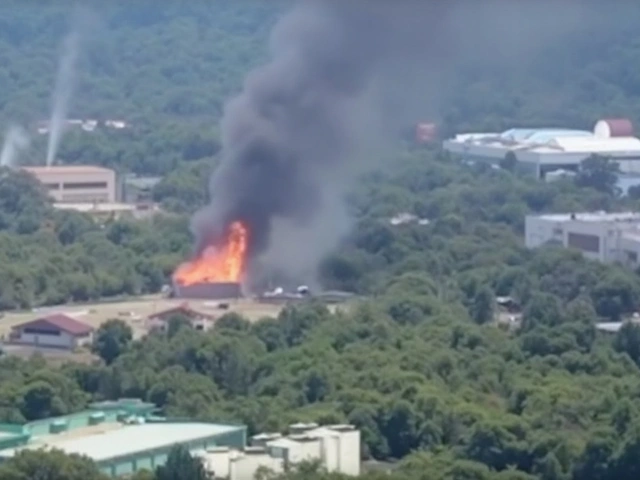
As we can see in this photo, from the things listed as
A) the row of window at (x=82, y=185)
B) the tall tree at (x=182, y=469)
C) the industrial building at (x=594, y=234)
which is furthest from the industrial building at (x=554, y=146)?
the tall tree at (x=182, y=469)

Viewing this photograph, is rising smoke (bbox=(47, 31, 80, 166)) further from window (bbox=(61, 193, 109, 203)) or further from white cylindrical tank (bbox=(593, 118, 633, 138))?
white cylindrical tank (bbox=(593, 118, 633, 138))

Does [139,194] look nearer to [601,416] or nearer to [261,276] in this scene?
[261,276]

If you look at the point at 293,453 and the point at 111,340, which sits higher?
the point at 111,340

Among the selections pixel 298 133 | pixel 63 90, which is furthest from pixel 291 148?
pixel 63 90

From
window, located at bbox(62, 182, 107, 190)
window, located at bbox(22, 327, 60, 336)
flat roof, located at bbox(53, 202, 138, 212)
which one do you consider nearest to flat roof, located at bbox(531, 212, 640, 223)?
flat roof, located at bbox(53, 202, 138, 212)

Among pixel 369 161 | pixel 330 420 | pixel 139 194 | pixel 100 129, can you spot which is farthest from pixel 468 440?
pixel 100 129

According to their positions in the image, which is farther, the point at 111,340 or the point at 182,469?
the point at 111,340

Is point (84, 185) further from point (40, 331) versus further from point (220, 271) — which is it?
point (40, 331)
